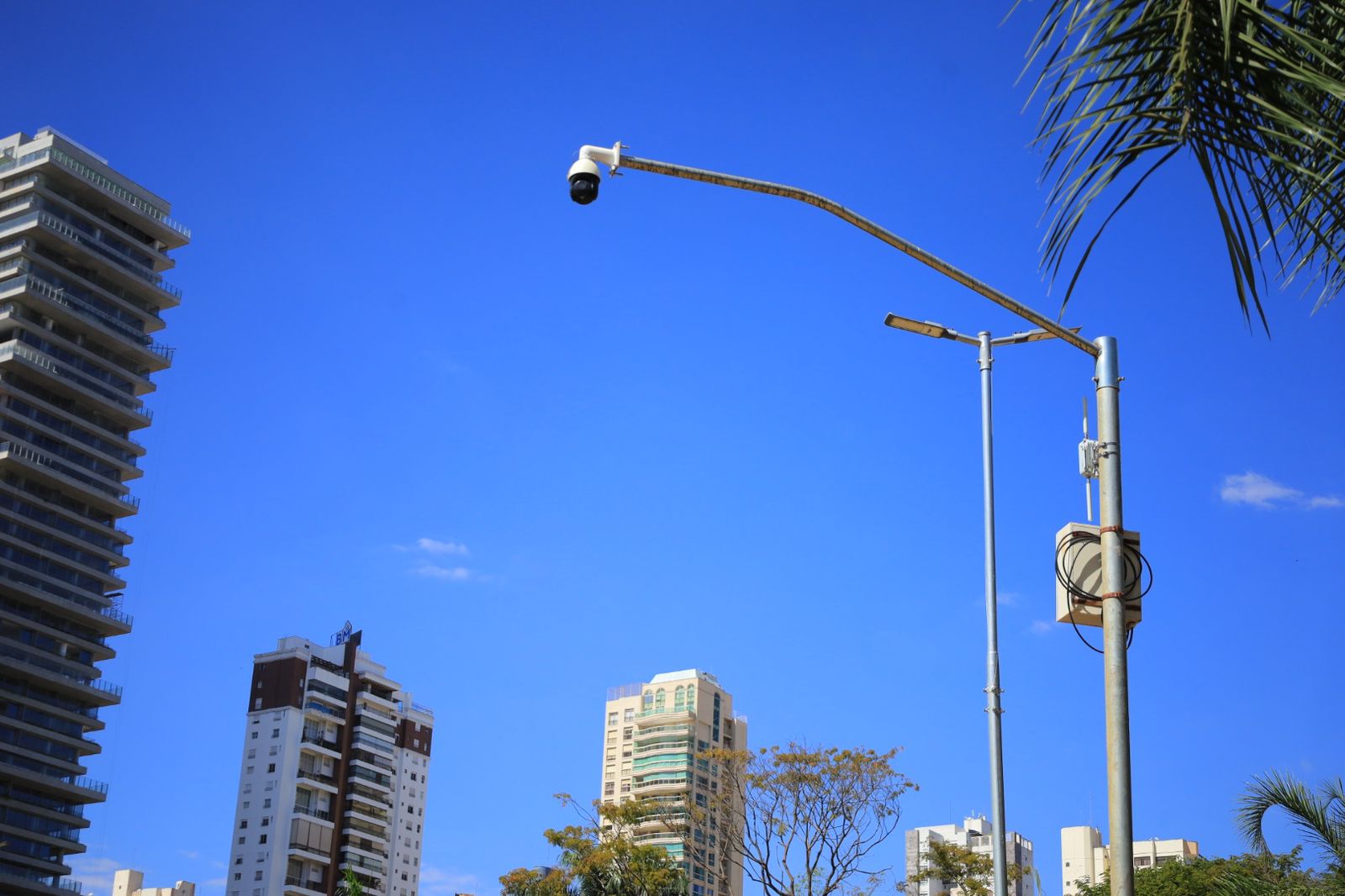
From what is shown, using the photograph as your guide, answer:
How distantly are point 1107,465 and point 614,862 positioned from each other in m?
45.6

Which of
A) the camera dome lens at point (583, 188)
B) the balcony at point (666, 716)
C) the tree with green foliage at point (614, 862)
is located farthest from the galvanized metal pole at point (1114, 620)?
the balcony at point (666, 716)

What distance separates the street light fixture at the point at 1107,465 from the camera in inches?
352

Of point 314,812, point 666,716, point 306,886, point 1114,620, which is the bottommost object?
point 1114,620

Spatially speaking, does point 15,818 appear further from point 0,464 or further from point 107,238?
point 107,238

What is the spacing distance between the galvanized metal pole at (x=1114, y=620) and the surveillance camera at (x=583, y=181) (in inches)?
152

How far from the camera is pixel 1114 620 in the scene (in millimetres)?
9328

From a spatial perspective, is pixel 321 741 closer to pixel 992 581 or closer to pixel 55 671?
pixel 55 671

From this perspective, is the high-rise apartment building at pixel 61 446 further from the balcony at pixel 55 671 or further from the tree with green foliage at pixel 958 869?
the tree with green foliage at pixel 958 869

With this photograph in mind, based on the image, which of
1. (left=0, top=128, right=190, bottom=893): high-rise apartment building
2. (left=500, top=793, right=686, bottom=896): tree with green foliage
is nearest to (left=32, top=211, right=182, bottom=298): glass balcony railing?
(left=0, top=128, right=190, bottom=893): high-rise apartment building

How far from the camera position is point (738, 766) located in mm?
48000

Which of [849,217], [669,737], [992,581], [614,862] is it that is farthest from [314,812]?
[849,217]

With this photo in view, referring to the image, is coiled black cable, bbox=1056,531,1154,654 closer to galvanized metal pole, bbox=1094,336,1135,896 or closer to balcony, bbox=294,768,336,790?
galvanized metal pole, bbox=1094,336,1135,896

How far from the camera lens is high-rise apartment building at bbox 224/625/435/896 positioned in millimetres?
118312

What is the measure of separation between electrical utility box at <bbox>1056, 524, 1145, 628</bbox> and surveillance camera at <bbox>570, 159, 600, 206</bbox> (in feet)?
14.3
